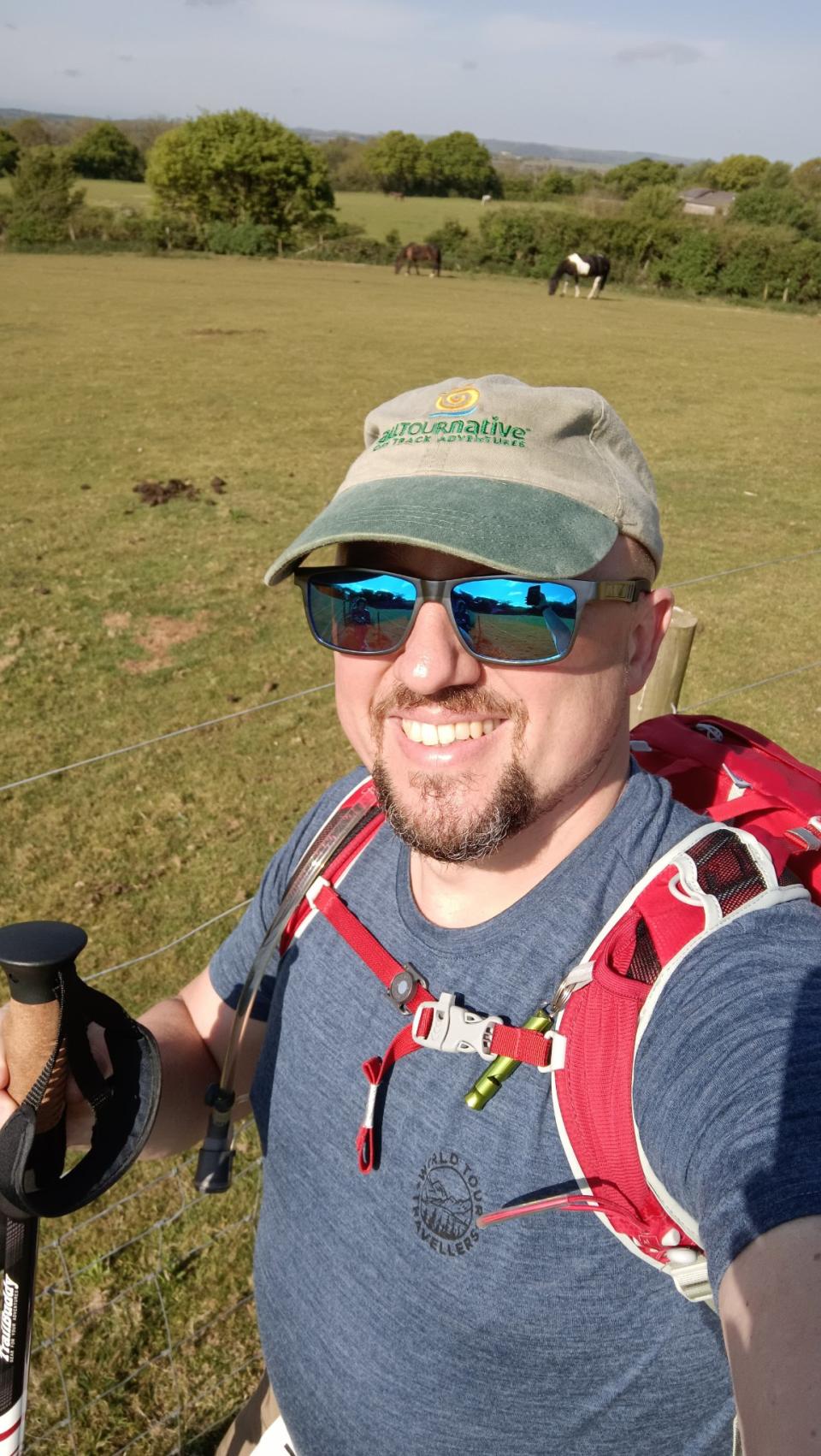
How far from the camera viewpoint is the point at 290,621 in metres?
8.50

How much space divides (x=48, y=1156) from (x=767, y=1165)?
105cm

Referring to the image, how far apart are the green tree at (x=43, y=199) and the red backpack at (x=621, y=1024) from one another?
49.0 meters

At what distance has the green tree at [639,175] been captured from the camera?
276 ft

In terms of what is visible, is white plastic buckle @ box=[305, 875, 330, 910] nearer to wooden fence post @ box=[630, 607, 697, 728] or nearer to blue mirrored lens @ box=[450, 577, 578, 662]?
blue mirrored lens @ box=[450, 577, 578, 662]

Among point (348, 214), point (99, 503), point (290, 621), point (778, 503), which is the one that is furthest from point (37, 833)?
point (348, 214)

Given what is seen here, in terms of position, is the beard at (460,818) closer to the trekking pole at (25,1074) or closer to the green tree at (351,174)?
the trekking pole at (25,1074)

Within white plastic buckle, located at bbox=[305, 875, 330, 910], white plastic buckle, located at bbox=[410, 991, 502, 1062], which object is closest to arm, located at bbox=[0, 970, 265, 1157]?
white plastic buckle, located at bbox=[305, 875, 330, 910]

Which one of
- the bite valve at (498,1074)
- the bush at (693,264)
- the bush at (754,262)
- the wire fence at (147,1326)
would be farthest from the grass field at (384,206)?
the bite valve at (498,1074)

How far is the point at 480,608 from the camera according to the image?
64.7 inches

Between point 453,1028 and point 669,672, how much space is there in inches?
115

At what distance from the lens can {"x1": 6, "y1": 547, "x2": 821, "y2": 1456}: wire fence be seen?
2850 mm

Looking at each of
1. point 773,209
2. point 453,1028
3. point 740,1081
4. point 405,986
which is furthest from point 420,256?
point 740,1081

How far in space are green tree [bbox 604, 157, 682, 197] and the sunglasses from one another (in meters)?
92.7

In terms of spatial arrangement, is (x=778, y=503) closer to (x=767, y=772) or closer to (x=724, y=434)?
(x=724, y=434)
